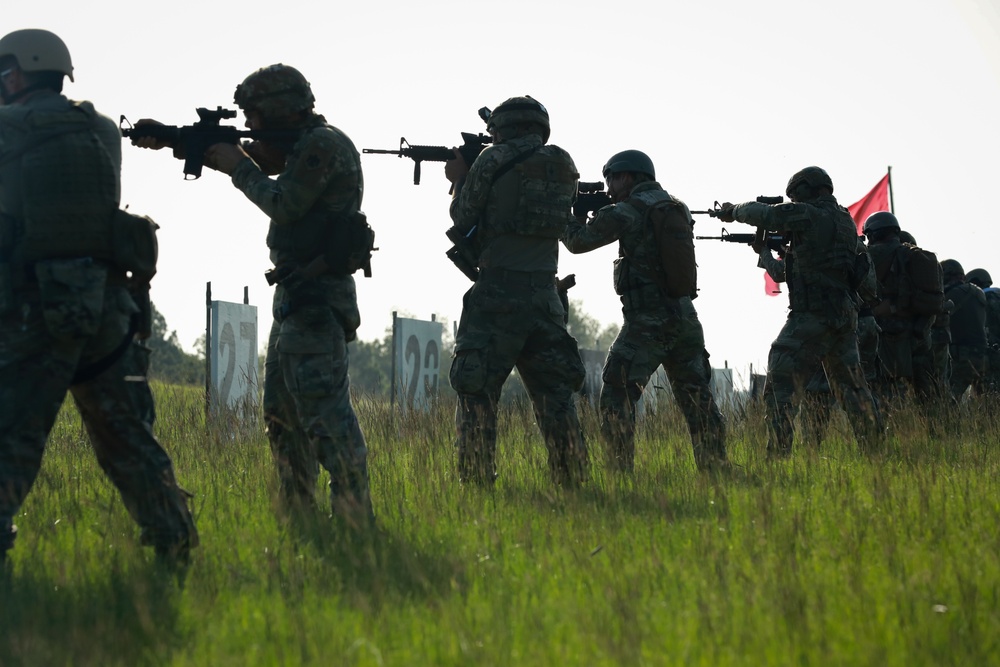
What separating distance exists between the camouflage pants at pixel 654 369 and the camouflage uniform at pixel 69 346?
3701 mm

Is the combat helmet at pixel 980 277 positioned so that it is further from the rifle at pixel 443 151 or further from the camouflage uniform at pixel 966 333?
the rifle at pixel 443 151

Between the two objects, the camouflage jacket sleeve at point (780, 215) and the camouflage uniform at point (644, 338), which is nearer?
the camouflage uniform at point (644, 338)

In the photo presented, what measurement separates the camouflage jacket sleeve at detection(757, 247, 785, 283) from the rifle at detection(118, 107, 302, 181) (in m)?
5.36

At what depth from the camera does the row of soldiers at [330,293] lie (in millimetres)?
4668

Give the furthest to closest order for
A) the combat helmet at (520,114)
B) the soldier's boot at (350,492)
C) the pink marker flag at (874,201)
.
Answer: the pink marker flag at (874,201) < the combat helmet at (520,114) < the soldier's boot at (350,492)

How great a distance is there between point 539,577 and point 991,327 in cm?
1428

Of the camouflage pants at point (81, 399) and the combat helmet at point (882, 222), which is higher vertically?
the combat helmet at point (882, 222)

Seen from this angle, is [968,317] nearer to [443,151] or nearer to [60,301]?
[443,151]

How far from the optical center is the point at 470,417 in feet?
22.8

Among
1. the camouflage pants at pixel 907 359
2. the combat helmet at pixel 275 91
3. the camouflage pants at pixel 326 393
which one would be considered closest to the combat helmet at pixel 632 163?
the combat helmet at pixel 275 91

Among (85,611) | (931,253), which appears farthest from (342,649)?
(931,253)

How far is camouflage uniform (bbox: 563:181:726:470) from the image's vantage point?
7750 millimetres

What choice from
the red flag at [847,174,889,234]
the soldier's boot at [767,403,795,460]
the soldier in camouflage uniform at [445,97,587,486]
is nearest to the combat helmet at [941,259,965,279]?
the red flag at [847,174,889,234]

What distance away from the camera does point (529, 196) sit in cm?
696
